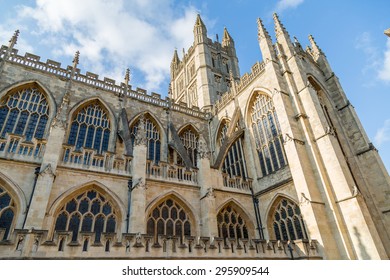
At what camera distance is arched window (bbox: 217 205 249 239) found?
1227 centimetres

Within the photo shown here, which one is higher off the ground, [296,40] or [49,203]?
[296,40]

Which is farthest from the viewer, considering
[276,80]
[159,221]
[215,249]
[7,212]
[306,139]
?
[276,80]

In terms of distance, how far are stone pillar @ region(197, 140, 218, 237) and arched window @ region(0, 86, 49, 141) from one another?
355 inches

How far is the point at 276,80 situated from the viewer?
14031 millimetres

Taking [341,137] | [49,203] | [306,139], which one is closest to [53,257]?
[49,203]

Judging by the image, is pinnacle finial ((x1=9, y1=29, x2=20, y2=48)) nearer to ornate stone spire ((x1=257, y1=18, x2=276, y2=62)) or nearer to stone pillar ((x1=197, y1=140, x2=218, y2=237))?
stone pillar ((x1=197, y1=140, x2=218, y2=237))

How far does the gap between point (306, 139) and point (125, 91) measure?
12.1m

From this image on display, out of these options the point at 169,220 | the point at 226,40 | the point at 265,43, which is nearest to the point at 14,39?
the point at 169,220

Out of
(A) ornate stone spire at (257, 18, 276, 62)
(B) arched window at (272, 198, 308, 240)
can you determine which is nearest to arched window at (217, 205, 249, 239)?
(B) arched window at (272, 198, 308, 240)

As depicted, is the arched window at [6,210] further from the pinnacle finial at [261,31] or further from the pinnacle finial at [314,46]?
the pinnacle finial at [314,46]

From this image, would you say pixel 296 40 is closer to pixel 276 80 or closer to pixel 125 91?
pixel 276 80

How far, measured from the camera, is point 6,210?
8.73 meters

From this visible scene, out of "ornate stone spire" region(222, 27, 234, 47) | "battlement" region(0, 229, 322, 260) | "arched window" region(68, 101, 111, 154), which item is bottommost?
"battlement" region(0, 229, 322, 260)

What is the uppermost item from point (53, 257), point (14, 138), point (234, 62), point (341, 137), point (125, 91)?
point (234, 62)
